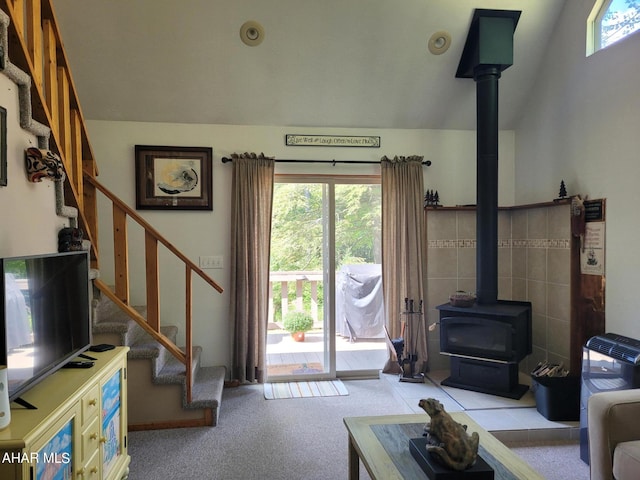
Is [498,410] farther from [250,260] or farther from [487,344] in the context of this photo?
[250,260]

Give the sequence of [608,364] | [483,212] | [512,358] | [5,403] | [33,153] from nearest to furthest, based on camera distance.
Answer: [5,403] < [33,153] < [608,364] < [512,358] < [483,212]

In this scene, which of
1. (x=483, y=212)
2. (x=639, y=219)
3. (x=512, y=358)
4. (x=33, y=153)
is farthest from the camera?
(x=483, y=212)

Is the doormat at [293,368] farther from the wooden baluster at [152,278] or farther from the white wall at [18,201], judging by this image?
the white wall at [18,201]

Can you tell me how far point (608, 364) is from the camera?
2459 mm

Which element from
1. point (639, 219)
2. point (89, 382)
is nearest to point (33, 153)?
point (89, 382)

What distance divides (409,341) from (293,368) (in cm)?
111

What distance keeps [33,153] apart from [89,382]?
3.88 feet

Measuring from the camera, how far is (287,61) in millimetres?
3438

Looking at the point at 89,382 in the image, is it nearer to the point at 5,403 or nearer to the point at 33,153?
the point at 5,403

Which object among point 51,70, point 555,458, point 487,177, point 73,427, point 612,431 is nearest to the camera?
point 73,427

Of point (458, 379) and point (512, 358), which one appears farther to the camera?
point (458, 379)

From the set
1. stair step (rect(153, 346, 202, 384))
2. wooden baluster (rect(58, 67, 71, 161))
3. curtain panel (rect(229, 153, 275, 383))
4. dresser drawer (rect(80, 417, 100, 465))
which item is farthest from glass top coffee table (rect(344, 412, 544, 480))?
wooden baluster (rect(58, 67, 71, 161))

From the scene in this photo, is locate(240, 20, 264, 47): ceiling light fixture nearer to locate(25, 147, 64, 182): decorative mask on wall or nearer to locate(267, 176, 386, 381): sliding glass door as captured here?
locate(267, 176, 386, 381): sliding glass door
